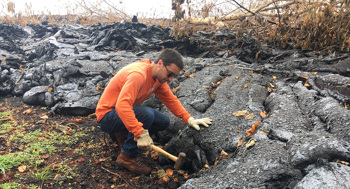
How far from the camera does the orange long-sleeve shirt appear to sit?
2.33m

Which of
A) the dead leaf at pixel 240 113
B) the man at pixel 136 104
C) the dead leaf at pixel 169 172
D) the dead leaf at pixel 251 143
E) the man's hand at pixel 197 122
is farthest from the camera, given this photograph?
the dead leaf at pixel 240 113

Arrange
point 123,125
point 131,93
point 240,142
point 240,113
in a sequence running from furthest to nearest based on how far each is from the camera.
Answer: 1. point 240,113
2. point 123,125
3. point 131,93
4. point 240,142

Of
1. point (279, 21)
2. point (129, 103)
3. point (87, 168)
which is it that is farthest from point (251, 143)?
point (279, 21)

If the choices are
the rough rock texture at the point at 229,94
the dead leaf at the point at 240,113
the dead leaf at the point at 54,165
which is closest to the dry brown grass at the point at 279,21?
the rough rock texture at the point at 229,94

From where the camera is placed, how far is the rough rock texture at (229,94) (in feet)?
5.39

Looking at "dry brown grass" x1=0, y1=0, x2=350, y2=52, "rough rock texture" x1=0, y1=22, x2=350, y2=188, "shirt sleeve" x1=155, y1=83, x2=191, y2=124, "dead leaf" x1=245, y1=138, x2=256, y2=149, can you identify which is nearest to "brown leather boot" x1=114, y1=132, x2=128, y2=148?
"rough rock texture" x1=0, y1=22, x2=350, y2=188

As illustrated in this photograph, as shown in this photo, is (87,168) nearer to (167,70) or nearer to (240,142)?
(167,70)

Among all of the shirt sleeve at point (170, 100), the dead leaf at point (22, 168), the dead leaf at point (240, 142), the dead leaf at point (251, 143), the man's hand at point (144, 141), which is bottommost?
the dead leaf at point (22, 168)

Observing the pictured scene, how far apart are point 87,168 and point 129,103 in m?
0.97

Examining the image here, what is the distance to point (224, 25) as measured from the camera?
752 centimetres

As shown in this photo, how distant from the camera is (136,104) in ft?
9.50

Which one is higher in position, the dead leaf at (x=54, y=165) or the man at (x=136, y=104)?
the man at (x=136, y=104)

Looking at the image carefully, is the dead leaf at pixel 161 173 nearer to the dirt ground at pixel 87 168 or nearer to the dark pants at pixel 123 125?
the dirt ground at pixel 87 168

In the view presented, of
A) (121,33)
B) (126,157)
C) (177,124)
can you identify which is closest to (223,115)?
(177,124)
